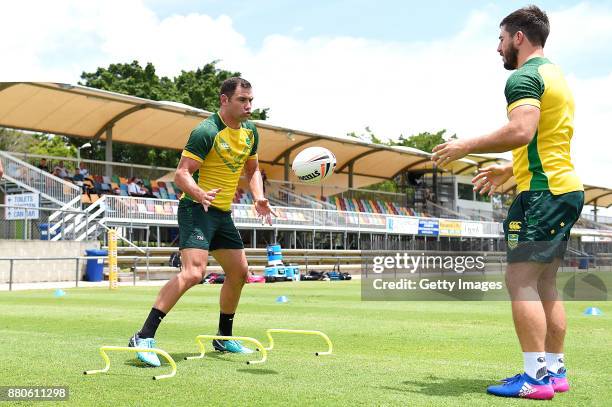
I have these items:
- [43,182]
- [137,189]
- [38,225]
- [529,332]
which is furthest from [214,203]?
[137,189]

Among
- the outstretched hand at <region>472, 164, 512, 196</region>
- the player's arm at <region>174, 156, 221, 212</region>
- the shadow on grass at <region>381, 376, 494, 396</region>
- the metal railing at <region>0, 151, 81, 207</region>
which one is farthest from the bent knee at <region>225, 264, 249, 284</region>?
the metal railing at <region>0, 151, 81, 207</region>

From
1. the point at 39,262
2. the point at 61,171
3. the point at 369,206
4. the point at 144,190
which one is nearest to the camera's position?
the point at 39,262

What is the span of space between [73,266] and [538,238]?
2371 cm

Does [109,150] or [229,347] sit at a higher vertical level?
[109,150]

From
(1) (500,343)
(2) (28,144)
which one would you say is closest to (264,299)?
(1) (500,343)

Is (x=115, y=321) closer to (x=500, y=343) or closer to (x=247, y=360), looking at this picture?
(x=247, y=360)

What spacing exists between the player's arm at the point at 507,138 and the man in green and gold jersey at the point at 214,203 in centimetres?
221

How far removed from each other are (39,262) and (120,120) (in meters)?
12.4

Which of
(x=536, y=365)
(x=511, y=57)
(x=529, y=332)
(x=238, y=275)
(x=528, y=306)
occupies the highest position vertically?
(x=511, y=57)

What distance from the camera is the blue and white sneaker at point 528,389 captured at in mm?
4457

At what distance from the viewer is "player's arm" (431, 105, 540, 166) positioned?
14.4 feet

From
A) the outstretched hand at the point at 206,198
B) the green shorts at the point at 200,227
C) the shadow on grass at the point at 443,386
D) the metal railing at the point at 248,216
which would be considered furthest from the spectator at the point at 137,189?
the shadow on grass at the point at 443,386

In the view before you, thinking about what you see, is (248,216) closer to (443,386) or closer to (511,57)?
(443,386)

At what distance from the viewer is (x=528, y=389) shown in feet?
14.7
